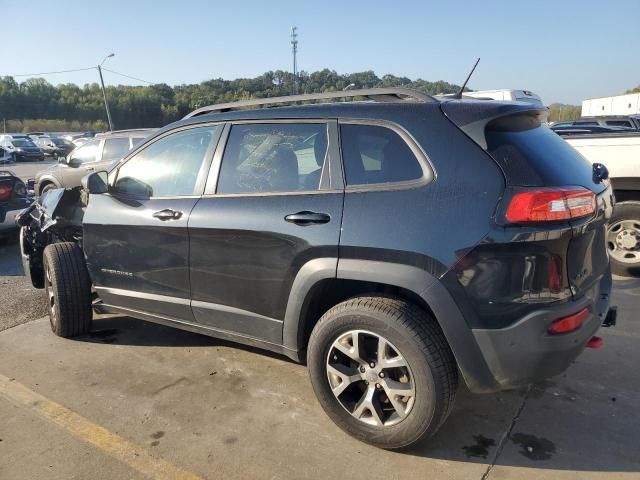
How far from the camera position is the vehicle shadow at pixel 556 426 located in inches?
104

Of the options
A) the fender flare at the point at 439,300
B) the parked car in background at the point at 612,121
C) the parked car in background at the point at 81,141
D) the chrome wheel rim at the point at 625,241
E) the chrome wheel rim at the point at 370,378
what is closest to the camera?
the fender flare at the point at 439,300

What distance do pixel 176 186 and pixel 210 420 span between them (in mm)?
1524

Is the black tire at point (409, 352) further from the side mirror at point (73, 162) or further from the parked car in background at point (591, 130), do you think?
the side mirror at point (73, 162)

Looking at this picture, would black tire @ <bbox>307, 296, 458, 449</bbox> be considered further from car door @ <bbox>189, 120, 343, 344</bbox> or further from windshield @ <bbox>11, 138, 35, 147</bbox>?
windshield @ <bbox>11, 138, 35, 147</bbox>

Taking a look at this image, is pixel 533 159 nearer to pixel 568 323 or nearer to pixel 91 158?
pixel 568 323

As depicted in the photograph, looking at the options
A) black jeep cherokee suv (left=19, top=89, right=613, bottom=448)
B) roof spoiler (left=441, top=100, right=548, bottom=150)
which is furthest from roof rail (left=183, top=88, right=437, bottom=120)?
roof spoiler (left=441, top=100, right=548, bottom=150)

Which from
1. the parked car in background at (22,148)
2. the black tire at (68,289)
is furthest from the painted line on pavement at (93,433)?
the parked car in background at (22,148)

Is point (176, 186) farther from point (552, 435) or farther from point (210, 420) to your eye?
point (552, 435)

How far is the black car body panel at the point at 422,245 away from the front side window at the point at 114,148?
679 cm

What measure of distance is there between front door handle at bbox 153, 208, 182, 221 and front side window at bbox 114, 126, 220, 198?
0.13 meters

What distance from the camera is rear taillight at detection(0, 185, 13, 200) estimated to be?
24.6 ft

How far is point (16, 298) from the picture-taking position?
17.6 feet

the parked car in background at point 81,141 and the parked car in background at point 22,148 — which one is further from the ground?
the parked car in background at point 81,141

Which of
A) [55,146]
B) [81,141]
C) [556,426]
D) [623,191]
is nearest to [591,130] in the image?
[623,191]
